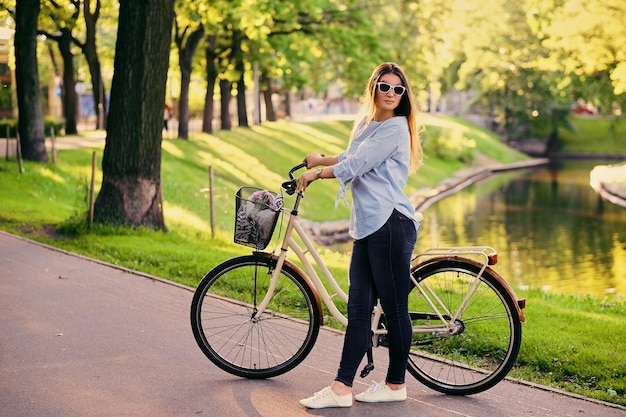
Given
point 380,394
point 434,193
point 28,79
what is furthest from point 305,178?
point 434,193

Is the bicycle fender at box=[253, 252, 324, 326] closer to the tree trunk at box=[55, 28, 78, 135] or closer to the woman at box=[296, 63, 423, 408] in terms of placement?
the woman at box=[296, 63, 423, 408]

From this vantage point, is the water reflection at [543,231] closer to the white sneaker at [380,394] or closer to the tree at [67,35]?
the white sneaker at [380,394]

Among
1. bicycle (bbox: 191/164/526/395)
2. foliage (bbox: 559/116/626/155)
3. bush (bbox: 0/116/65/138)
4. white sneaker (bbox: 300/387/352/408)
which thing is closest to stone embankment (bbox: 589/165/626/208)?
bush (bbox: 0/116/65/138)

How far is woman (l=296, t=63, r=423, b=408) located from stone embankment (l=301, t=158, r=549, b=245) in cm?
2020

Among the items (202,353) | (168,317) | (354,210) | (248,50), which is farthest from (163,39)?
(248,50)

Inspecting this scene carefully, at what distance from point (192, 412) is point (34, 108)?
63.2 ft

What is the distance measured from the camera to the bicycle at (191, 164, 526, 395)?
20.1 feet

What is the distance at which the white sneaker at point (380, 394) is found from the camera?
606 centimetres

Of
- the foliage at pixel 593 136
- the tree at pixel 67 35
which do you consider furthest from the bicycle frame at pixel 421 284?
the foliage at pixel 593 136

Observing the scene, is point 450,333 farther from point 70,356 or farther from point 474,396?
point 70,356

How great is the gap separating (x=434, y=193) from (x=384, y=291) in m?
35.2

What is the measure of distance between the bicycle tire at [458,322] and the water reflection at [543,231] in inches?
435

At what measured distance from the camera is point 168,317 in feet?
27.7

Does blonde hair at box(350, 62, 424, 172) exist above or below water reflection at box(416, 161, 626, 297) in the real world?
above
